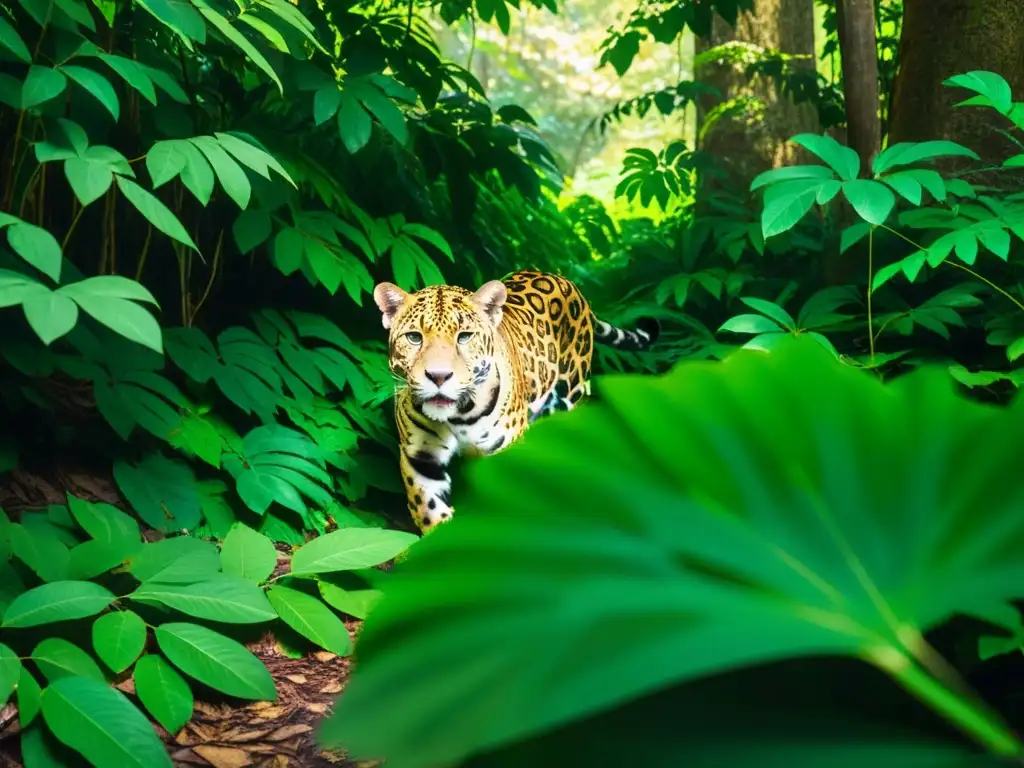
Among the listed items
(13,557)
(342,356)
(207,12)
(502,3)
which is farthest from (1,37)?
(502,3)

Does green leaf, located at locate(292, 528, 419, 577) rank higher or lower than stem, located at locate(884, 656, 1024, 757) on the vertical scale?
lower

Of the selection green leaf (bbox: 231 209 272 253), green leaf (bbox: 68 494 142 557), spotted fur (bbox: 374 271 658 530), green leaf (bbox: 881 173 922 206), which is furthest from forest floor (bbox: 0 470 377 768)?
green leaf (bbox: 881 173 922 206)

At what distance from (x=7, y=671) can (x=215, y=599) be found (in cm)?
56

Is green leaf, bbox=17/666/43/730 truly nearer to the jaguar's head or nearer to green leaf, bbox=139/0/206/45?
green leaf, bbox=139/0/206/45

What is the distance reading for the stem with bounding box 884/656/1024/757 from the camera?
0.37 meters

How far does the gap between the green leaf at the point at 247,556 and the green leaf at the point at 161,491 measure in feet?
1.35

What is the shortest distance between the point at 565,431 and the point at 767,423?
115mm

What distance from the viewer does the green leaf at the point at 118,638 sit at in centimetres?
241

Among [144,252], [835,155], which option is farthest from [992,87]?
[144,252]

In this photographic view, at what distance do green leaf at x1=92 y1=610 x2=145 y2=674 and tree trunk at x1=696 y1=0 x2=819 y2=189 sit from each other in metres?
5.22

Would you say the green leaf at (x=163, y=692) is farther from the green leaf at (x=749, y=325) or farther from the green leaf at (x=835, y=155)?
the green leaf at (x=835, y=155)

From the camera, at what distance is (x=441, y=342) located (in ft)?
12.0

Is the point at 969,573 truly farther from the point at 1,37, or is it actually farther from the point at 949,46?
the point at 949,46

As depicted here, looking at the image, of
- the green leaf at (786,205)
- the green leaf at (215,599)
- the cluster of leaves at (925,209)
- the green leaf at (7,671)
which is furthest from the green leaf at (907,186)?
the green leaf at (7,671)
